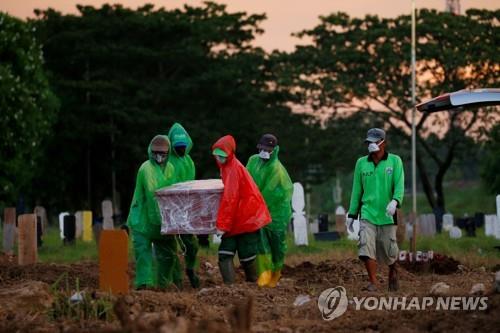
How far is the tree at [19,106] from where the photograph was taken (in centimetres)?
4216

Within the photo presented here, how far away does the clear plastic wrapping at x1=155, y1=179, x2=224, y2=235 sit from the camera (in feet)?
50.0

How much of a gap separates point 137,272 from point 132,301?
16.5 feet

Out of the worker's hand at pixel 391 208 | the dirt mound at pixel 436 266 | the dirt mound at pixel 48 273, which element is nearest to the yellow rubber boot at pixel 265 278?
the worker's hand at pixel 391 208

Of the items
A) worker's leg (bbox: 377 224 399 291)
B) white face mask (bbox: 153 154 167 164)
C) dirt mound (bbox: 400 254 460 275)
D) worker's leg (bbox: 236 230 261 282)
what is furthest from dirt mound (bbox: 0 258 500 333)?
dirt mound (bbox: 400 254 460 275)

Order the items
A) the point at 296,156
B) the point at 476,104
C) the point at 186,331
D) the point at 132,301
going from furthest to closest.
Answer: the point at 296,156, the point at 476,104, the point at 132,301, the point at 186,331

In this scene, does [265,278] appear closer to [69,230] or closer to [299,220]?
[299,220]

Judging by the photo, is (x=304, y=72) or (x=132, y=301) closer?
(x=132, y=301)

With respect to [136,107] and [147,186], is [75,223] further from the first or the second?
[136,107]

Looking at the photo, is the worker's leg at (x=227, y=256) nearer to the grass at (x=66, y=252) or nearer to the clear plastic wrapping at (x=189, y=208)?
the clear plastic wrapping at (x=189, y=208)

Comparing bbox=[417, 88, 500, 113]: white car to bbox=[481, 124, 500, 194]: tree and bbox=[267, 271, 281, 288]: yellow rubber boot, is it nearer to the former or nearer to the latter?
bbox=[267, 271, 281, 288]: yellow rubber boot

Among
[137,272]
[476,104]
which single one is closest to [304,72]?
[137,272]

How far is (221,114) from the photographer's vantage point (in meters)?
56.1

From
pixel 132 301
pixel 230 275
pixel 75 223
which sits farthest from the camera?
pixel 75 223

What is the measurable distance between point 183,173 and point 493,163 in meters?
36.9
